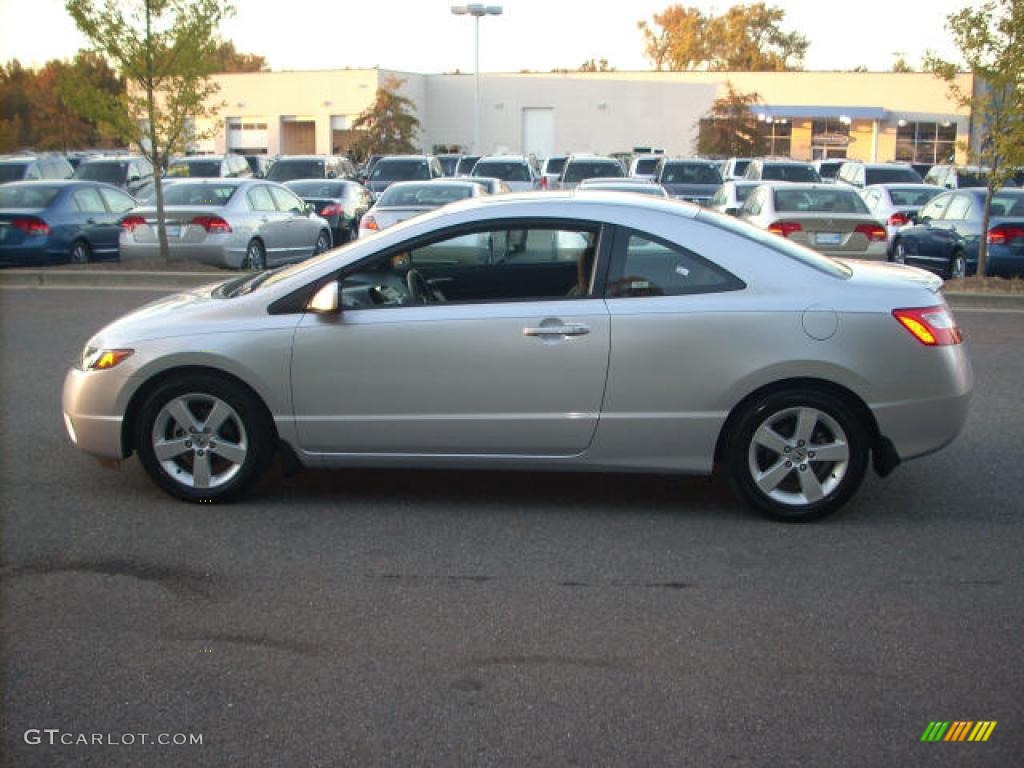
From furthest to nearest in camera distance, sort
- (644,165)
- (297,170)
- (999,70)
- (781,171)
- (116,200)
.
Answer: (644,165)
(297,170)
(781,171)
(116,200)
(999,70)

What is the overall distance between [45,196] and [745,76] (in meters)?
49.1

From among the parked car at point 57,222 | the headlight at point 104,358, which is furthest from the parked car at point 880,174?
the headlight at point 104,358

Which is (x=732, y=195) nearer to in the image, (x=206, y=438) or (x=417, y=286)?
(x=417, y=286)

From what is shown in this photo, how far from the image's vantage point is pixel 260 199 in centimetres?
1700

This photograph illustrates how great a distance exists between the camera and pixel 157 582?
4.89 metres

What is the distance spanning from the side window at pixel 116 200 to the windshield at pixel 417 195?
4.43 metres

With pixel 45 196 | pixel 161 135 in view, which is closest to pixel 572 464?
pixel 161 135

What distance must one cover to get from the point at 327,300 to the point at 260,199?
11.9 m

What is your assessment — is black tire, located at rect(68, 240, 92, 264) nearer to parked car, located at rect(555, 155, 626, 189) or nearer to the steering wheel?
parked car, located at rect(555, 155, 626, 189)

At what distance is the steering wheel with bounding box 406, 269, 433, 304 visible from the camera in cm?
606

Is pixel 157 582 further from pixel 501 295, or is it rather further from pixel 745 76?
pixel 745 76

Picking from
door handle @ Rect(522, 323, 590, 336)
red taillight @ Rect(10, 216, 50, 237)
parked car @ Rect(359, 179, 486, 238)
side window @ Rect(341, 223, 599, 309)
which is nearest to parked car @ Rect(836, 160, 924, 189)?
parked car @ Rect(359, 179, 486, 238)

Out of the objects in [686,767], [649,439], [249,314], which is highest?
[249,314]
